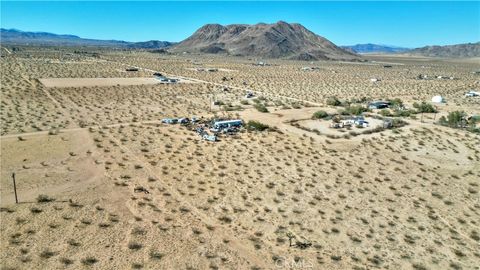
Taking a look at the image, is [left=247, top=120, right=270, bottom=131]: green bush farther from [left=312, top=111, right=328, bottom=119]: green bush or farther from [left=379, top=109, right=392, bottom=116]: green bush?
[left=379, top=109, right=392, bottom=116]: green bush

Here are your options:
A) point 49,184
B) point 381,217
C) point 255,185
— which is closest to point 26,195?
point 49,184

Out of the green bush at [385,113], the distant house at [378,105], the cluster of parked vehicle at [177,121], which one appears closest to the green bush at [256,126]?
the cluster of parked vehicle at [177,121]

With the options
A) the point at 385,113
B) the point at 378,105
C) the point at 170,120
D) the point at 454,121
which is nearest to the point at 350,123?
the point at 385,113

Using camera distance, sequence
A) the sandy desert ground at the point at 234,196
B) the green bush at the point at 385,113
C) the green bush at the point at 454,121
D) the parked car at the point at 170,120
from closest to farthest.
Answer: the sandy desert ground at the point at 234,196
the parked car at the point at 170,120
the green bush at the point at 454,121
the green bush at the point at 385,113

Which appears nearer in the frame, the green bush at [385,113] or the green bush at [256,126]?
the green bush at [256,126]

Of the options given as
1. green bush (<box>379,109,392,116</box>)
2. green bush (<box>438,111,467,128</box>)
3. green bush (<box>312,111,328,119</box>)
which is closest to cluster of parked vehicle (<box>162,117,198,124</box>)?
green bush (<box>312,111,328,119</box>)

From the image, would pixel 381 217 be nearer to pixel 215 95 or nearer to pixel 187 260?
pixel 187 260

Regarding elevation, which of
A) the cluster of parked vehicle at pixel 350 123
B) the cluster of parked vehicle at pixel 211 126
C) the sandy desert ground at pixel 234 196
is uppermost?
the cluster of parked vehicle at pixel 350 123

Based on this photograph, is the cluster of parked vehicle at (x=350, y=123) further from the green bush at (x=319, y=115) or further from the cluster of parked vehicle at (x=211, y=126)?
the cluster of parked vehicle at (x=211, y=126)
